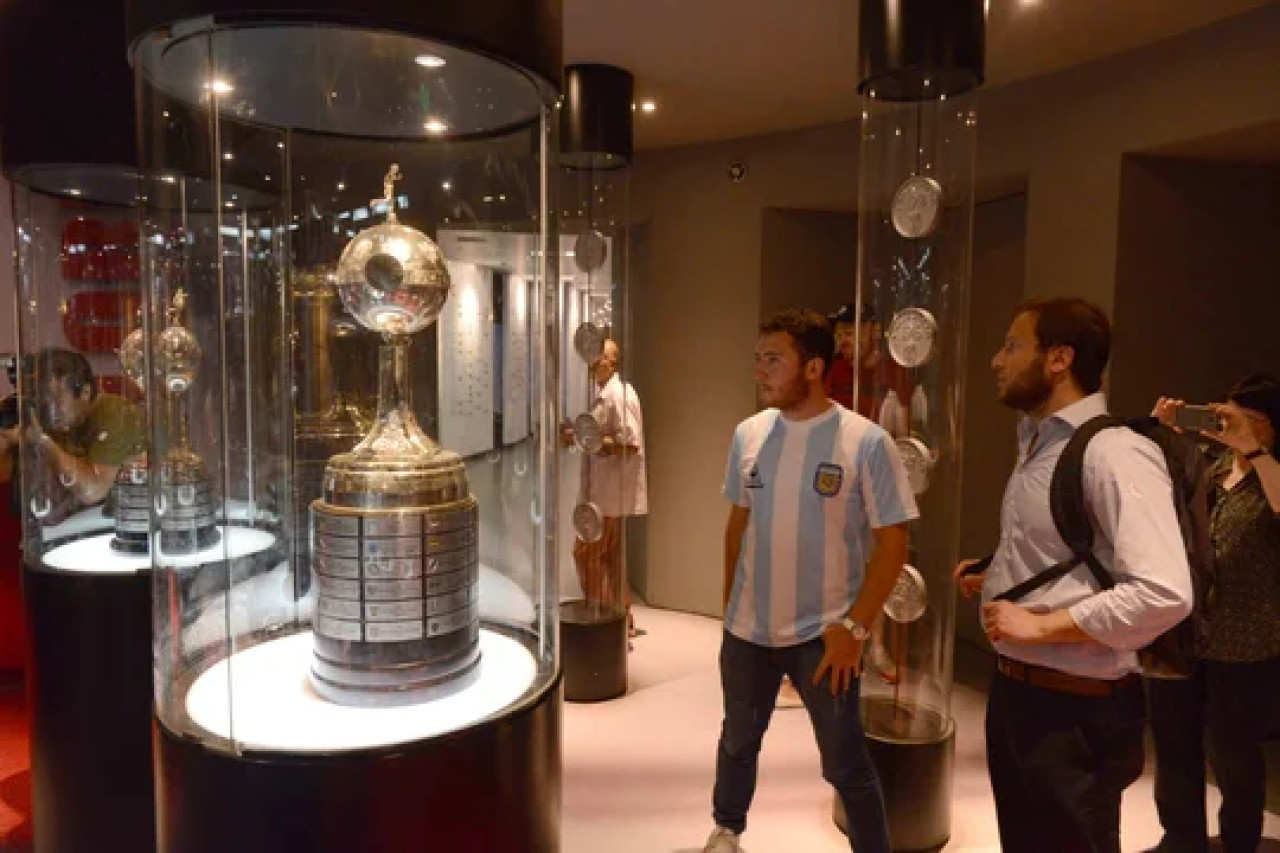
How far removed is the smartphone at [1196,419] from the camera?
237 centimetres

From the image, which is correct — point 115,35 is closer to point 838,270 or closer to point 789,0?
point 789,0

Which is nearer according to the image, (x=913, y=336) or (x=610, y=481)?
(x=913, y=336)

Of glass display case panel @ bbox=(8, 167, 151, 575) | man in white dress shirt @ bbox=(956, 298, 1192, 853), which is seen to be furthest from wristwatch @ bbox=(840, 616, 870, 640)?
glass display case panel @ bbox=(8, 167, 151, 575)

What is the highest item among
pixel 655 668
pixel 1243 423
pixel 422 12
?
pixel 422 12

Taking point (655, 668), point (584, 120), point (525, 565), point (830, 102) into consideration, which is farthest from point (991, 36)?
point (655, 668)

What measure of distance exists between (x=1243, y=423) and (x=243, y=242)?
2.84 meters

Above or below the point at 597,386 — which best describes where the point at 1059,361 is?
above

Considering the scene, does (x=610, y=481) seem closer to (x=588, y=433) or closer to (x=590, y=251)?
(x=588, y=433)

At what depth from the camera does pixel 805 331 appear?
247 centimetres

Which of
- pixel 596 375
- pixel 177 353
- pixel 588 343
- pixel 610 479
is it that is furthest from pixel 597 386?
pixel 177 353

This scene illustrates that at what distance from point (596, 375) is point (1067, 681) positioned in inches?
113

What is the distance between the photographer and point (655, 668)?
4902 millimetres

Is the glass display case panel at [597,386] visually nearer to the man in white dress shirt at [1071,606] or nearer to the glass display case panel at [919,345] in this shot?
the glass display case panel at [919,345]

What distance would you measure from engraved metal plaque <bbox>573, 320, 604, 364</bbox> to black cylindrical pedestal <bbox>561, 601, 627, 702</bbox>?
49.0 inches
